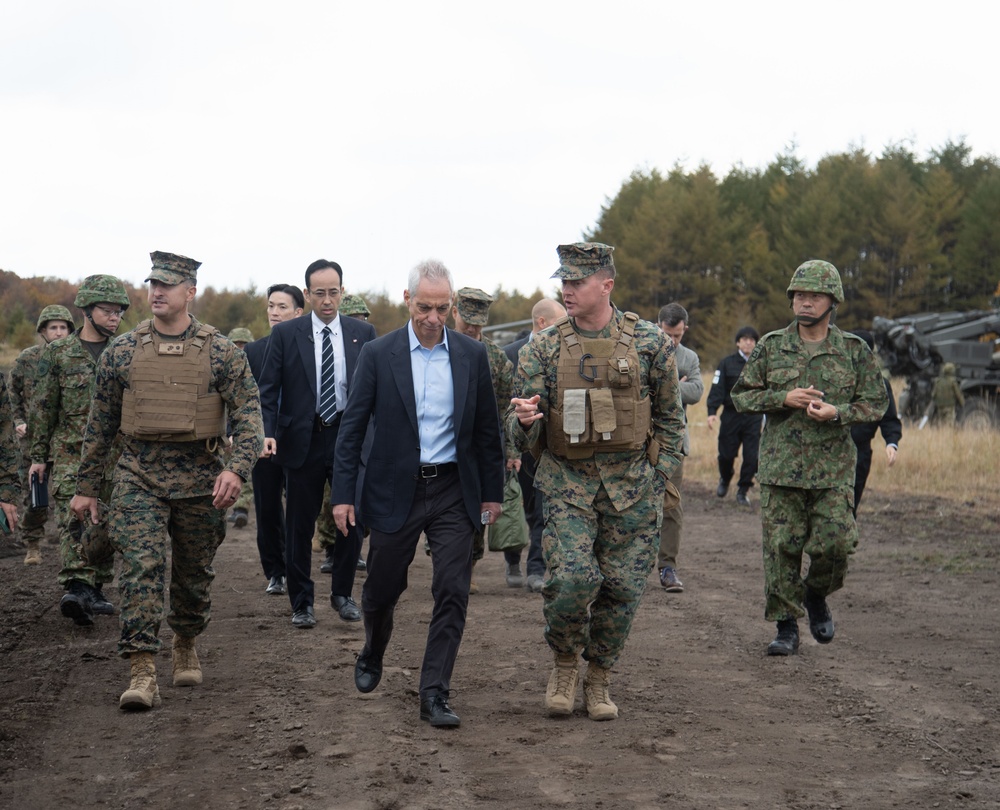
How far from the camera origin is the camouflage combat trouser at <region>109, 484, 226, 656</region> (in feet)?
21.1

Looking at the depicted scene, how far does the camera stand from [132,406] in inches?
259

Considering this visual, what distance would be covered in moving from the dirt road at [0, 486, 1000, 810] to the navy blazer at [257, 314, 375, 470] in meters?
1.27

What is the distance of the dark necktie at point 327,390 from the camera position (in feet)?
28.2

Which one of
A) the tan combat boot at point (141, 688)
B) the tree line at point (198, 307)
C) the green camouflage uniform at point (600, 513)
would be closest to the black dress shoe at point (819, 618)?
the green camouflage uniform at point (600, 513)

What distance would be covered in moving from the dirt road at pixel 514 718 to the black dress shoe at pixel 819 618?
0.46 ft

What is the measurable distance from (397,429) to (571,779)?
6.18ft

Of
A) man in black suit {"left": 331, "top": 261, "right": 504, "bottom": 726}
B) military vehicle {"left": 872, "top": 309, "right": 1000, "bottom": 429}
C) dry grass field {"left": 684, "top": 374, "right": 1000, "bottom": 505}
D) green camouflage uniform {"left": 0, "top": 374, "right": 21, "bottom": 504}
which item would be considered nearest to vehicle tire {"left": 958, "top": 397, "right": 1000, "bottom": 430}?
military vehicle {"left": 872, "top": 309, "right": 1000, "bottom": 429}

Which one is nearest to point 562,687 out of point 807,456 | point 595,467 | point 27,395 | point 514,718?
point 514,718

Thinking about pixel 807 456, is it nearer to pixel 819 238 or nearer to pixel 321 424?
pixel 321 424

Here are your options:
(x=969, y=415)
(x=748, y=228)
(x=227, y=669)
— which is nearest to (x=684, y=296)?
(x=748, y=228)

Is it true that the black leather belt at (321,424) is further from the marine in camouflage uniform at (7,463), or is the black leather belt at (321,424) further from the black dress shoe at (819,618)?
the black dress shoe at (819,618)

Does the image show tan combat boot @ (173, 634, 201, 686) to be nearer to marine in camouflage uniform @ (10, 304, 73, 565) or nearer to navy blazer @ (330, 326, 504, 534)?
navy blazer @ (330, 326, 504, 534)

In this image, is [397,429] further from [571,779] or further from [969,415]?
[969,415]

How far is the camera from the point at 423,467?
20.1ft
